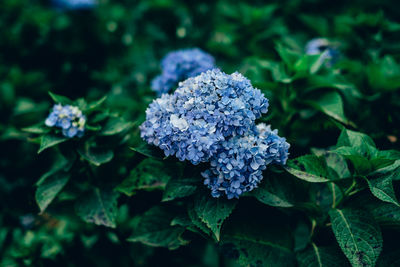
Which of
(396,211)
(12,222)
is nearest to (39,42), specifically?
(12,222)

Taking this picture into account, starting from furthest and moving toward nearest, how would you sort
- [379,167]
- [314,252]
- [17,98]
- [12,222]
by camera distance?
[17,98] → [12,222] → [314,252] → [379,167]

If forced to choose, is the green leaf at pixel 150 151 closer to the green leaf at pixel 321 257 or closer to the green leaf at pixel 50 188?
the green leaf at pixel 50 188

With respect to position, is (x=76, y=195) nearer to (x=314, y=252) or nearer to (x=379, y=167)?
(x=314, y=252)

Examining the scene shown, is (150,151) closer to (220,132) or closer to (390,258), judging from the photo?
(220,132)

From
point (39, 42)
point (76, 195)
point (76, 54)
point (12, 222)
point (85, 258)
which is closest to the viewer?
point (76, 195)

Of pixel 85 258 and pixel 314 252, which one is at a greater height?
pixel 314 252

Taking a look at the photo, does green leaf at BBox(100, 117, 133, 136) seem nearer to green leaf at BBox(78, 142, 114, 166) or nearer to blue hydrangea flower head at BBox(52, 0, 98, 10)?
green leaf at BBox(78, 142, 114, 166)

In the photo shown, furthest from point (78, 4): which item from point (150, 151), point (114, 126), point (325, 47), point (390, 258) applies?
point (390, 258)

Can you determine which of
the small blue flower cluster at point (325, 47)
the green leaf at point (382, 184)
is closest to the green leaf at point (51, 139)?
the green leaf at point (382, 184)
